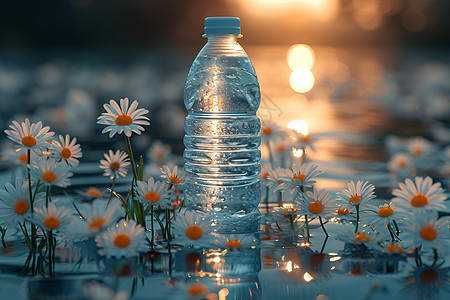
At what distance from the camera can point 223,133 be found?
367 cm

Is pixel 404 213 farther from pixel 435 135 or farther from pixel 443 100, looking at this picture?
pixel 443 100

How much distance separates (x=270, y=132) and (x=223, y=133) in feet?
1.09

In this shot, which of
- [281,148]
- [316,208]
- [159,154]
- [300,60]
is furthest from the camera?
[300,60]

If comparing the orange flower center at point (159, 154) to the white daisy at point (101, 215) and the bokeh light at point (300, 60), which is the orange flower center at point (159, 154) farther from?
the bokeh light at point (300, 60)

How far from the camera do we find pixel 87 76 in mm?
15641

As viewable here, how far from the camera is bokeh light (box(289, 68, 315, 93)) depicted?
14791mm

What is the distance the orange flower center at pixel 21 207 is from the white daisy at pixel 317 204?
1.13m

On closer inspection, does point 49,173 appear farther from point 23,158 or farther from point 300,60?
point 300,60

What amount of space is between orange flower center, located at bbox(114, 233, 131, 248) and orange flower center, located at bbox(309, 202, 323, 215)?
84cm

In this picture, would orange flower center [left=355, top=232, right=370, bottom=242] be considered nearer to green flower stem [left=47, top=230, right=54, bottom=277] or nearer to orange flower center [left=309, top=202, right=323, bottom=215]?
orange flower center [left=309, top=202, right=323, bottom=215]

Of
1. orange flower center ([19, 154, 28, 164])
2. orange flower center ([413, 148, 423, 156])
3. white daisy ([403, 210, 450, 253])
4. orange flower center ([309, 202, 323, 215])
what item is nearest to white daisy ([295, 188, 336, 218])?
orange flower center ([309, 202, 323, 215])

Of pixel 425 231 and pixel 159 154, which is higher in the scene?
pixel 159 154

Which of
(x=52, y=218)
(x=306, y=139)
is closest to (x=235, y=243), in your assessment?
(x=52, y=218)

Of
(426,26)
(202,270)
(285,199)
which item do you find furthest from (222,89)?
(426,26)
